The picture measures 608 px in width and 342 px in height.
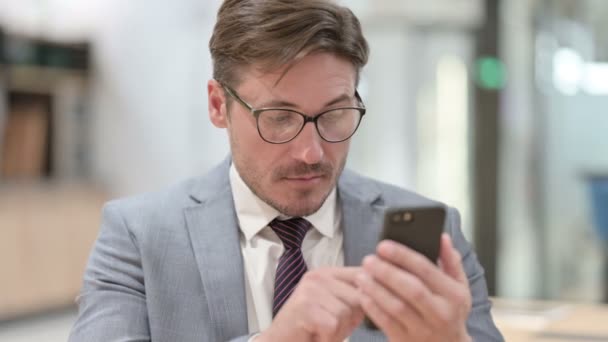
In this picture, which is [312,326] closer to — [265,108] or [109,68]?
[265,108]

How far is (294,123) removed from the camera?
1614 millimetres

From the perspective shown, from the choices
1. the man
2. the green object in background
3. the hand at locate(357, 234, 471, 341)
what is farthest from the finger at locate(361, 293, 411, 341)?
the green object in background

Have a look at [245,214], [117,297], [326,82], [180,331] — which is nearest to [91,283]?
[117,297]

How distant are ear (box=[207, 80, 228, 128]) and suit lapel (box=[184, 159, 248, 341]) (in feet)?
0.40

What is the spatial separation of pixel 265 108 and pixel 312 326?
470 millimetres

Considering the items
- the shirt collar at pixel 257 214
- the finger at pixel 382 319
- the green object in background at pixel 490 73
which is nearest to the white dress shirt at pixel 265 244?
the shirt collar at pixel 257 214

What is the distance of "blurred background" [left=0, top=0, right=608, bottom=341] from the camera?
214 inches

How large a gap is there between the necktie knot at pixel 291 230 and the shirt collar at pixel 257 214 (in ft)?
0.04

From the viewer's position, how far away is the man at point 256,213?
5.31 ft

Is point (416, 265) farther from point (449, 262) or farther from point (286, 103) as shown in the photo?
point (286, 103)

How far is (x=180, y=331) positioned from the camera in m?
1.68

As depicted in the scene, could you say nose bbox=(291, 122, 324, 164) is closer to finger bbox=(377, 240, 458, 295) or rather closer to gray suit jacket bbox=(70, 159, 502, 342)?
gray suit jacket bbox=(70, 159, 502, 342)

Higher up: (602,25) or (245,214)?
(602,25)

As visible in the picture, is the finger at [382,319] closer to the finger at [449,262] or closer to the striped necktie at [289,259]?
the finger at [449,262]
